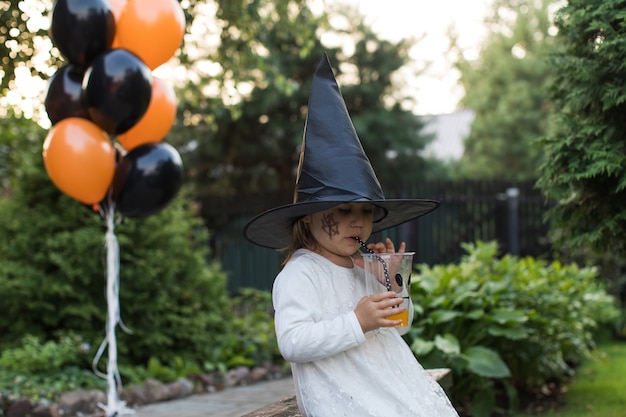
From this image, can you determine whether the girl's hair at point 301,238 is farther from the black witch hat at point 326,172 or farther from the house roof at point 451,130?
the house roof at point 451,130

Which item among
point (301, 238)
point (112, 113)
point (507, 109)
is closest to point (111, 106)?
point (112, 113)

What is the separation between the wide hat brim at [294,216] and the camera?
2440 millimetres

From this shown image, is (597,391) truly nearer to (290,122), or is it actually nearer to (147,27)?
(147,27)

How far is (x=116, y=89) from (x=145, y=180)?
2.01 ft

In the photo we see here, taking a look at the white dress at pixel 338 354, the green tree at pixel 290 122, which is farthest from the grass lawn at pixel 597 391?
the green tree at pixel 290 122

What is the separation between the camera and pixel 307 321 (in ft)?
7.69

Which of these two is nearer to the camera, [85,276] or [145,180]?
[145,180]

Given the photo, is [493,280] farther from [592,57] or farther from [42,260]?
[42,260]

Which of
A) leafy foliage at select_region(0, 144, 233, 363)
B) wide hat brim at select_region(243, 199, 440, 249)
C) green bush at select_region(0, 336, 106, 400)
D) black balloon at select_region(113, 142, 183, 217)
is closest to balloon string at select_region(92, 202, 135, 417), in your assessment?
black balloon at select_region(113, 142, 183, 217)

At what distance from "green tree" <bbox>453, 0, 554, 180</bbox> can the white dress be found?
1955cm

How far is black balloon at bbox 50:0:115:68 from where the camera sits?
447 centimetres

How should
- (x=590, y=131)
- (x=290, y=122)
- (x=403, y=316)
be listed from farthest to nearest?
(x=290, y=122), (x=590, y=131), (x=403, y=316)

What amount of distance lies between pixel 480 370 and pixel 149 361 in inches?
114

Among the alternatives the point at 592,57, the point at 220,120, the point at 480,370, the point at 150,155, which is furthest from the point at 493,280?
the point at 220,120
